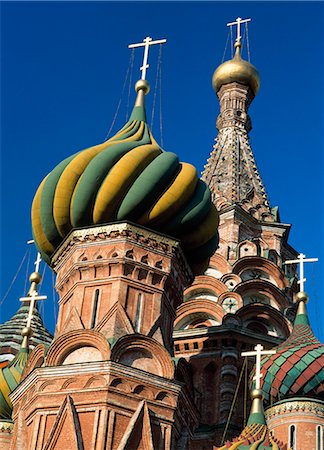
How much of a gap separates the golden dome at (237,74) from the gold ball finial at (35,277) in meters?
8.25

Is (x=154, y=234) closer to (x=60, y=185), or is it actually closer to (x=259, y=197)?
(x=60, y=185)

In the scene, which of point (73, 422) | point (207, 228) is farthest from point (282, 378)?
point (73, 422)

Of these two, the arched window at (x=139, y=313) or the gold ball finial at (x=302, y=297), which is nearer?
the arched window at (x=139, y=313)

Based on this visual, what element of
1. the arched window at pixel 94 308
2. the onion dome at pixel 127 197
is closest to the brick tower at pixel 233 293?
the onion dome at pixel 127 197

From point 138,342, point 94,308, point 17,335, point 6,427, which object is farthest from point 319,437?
point 17,335

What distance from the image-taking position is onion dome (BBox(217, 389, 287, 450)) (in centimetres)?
1262

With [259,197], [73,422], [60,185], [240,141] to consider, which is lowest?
[73,422]

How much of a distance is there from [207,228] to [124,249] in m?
1.36

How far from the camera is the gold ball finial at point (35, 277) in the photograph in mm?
18281

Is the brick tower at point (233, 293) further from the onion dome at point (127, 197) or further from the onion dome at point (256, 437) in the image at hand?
the onion dome at point (256, 437)

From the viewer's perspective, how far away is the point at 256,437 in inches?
508

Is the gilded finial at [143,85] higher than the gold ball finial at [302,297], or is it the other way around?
the gilded finial at [143,85]

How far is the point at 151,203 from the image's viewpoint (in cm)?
1491

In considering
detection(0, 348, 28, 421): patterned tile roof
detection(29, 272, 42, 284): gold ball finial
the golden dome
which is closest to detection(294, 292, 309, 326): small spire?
detection(0, 348, 28, 421): patterned tile roof
